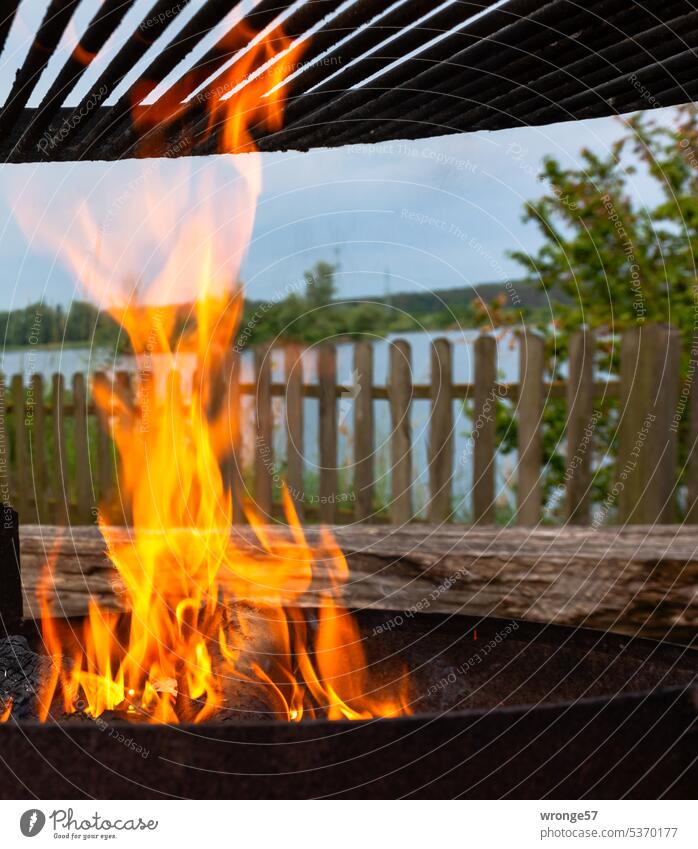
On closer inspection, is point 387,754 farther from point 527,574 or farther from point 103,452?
point 103,452

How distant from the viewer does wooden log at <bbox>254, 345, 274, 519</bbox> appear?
459cm

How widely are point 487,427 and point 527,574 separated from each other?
196 centimetres

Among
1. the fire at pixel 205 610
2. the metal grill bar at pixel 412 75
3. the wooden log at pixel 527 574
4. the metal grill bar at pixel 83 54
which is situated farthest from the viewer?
the wooden log at pixel 527 574

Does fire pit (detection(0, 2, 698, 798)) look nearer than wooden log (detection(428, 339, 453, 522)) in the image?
Yes

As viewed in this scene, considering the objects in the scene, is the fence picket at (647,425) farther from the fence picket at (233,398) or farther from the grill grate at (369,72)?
the grill grate at (369,72)

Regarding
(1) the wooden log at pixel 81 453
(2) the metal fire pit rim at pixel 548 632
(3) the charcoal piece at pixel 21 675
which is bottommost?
(3) the charcoal piece at pixel 21 675

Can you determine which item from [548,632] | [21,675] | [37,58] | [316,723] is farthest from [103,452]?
[316,723]

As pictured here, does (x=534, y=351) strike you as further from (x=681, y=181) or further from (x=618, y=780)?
(x=618, y=780)

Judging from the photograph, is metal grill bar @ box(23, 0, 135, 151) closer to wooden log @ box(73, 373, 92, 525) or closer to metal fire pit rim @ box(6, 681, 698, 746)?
metal fire pit rim @ box(6, 681, 698, 746)

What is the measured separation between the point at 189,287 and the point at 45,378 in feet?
12.7

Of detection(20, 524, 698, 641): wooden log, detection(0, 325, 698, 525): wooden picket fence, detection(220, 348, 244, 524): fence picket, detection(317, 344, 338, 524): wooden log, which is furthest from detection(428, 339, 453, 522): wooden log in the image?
detection(20, 524, 698, 641): wooden log

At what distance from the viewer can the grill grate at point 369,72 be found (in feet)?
4.13

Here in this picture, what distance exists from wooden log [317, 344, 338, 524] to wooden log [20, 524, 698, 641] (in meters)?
1.94

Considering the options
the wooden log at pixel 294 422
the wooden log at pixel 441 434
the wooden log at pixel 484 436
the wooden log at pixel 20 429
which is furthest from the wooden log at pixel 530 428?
the wooden log at pixel 20 429
